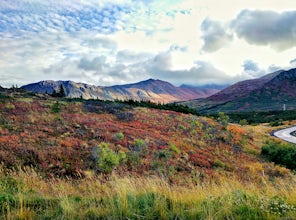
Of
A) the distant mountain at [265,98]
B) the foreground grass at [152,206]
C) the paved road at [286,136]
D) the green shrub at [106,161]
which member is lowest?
the paved road at [286,136]

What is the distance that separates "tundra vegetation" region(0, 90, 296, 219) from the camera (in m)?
4.41

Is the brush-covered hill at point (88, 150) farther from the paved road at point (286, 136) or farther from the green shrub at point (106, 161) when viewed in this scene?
the paved road at point (286, 136)

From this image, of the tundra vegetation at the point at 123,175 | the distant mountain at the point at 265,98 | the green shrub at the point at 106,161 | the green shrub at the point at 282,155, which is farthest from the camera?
the distant mountain at the point at 265,98

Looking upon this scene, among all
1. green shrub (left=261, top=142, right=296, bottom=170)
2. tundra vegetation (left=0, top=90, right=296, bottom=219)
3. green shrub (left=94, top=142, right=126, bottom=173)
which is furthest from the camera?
green shrub (left=261, top=142, right=296, bottom=170)

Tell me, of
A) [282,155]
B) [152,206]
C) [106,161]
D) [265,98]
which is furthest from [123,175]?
[265,98]

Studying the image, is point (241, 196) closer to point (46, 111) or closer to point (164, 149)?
point (164, 149)

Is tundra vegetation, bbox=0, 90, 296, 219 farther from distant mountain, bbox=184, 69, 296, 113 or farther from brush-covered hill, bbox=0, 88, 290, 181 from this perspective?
distant mountain, bbox=184, 69, 296, 113

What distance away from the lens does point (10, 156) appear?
1046 cm

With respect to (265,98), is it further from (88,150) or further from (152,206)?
(152,206)

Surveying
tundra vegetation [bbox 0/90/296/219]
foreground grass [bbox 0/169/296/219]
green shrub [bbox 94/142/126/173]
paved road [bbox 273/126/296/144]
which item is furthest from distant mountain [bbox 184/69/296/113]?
foreground grass [bbox 0/169/296/219]

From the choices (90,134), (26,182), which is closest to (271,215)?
(26,182)

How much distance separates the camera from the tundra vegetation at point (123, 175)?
4.41 m

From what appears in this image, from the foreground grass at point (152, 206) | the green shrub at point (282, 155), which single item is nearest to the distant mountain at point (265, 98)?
the green shrub at point (282, 155)

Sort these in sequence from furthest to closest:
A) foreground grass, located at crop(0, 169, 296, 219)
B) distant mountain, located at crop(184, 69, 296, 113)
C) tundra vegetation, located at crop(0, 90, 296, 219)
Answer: distant mountain, located at crop(184, 69, 296, 113) → tundra vegetation, located at crop(0, 90, 296, 219) → foreground grass, located at crop(0, 169, 296, 219)
